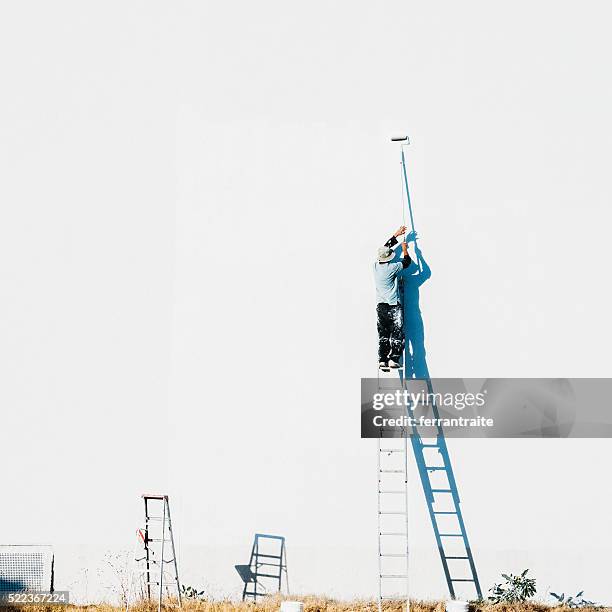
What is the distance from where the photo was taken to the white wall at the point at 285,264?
8.20m

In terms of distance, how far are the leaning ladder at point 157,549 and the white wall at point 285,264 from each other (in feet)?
0.63

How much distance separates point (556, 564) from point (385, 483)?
76.1 inches

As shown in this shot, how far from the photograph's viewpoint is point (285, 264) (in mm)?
8398

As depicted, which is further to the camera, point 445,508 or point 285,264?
point 285,264

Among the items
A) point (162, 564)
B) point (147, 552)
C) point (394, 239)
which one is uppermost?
point (394, 239)

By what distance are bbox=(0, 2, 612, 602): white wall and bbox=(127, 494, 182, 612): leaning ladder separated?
7.6 inches

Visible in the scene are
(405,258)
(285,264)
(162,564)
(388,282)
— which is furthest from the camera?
(285,264)

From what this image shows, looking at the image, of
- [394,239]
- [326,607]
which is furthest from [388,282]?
[326,607]

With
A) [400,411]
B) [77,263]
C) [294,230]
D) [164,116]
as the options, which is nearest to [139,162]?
[164,116]

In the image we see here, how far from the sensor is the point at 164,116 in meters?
8.55

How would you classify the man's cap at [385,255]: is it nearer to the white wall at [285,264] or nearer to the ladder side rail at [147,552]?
the white wall at [285,264]

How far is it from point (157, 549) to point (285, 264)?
3.35 m

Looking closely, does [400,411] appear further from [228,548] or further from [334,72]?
[334,72]

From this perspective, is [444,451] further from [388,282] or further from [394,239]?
[394,239]
